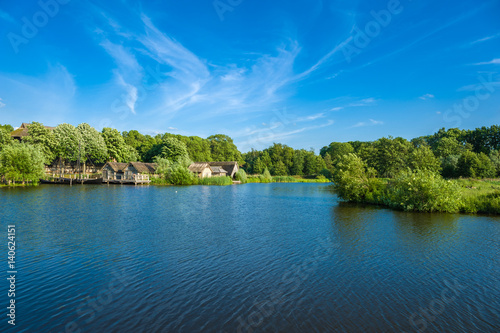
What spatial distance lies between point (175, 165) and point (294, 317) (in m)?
59.8

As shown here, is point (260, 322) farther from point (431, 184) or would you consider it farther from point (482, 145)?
point (482, 145)

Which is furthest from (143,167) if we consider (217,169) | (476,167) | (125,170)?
(476,167)

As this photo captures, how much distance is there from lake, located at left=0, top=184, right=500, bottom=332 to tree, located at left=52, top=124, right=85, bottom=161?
55.2 m

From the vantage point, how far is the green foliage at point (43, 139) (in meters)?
62.5

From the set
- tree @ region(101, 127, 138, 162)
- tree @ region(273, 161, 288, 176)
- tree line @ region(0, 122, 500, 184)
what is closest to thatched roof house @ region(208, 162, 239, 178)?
tree line @ region(0, 122, 500, 184)

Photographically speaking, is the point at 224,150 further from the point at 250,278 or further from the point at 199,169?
the point at 250,278

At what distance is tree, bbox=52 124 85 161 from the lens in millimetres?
65250

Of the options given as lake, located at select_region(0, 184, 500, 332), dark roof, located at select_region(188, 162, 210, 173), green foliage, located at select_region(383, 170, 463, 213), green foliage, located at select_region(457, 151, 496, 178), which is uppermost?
dark roof, located at select_region(188, 162, 210, 173)

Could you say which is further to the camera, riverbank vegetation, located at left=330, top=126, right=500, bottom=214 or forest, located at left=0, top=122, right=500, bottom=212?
forest, located at left=0, top=122, right=500, bottom=212

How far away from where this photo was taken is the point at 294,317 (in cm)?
761

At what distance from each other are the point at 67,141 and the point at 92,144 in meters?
5.59

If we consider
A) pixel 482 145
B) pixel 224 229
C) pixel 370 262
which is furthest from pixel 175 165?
pixel 482 145

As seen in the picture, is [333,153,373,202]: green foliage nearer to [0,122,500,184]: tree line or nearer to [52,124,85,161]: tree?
[0,122,500,184]: tree line

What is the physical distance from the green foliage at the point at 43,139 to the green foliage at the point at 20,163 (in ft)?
33.8
